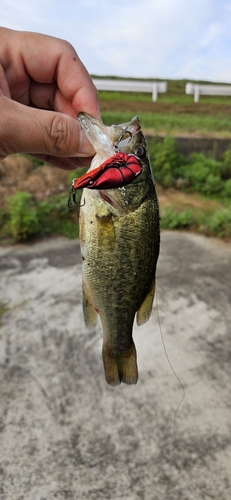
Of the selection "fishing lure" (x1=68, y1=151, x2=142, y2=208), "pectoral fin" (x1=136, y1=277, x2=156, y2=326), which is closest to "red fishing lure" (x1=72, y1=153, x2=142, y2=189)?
"fishing lure" (x1=68, y1=151, x2=142, y2=208)

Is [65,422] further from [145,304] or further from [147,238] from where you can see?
[147,238]

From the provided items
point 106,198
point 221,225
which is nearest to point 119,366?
point 106,198

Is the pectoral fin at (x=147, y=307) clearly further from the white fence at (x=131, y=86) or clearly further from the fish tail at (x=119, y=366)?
the white fence at (x=131, y=86)

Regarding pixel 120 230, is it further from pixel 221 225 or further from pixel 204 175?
pixel 204 175

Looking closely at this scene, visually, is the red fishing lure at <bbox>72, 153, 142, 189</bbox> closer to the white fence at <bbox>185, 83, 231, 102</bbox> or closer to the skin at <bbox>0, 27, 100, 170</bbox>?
the skin at <bbox>0, 27, 100, 170</bbox>

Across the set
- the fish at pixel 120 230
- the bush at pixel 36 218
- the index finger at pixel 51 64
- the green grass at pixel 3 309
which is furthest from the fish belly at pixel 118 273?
the bush at pixel 36 218

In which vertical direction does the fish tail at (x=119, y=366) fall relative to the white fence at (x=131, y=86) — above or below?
above
